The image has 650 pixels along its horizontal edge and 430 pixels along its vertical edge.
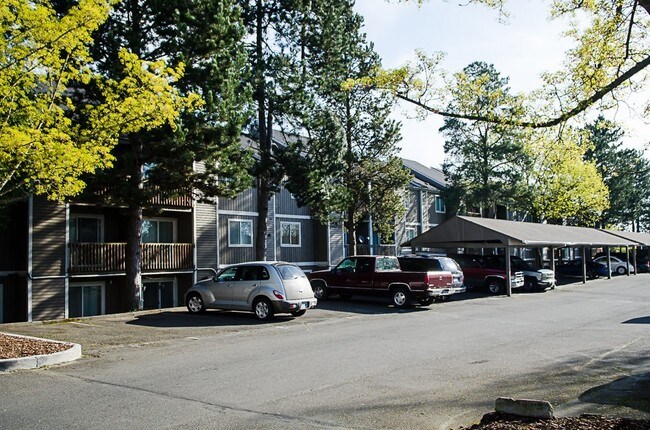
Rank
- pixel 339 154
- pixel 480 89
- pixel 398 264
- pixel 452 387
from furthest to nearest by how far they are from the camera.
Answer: pixel 339 154, pixel 398 264, pixel 480 89, pixel 452 387

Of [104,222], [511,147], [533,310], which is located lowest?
[533,310]

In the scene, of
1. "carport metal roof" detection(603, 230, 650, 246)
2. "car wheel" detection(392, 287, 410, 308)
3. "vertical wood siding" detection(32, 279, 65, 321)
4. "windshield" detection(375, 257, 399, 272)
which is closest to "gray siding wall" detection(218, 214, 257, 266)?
"vertical wood siding" detection(32, 279, 65, 321)

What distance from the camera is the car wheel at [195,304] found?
19.7m

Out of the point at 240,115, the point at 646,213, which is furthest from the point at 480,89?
the point at 646,213

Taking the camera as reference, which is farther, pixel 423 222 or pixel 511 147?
pixel 423 222

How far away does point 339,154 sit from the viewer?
27484 mm

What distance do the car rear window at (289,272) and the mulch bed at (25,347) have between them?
23.9 feet

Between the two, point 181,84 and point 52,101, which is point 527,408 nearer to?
point 52,101

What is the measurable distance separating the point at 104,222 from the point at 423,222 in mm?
28459

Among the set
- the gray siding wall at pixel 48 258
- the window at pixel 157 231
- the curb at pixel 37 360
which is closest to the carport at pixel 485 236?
the window at pixel 157 231

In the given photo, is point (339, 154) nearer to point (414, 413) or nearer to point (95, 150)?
point (95, 150)

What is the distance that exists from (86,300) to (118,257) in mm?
2291

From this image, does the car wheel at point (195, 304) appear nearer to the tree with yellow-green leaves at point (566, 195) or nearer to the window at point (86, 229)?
the window at point (86, 229)

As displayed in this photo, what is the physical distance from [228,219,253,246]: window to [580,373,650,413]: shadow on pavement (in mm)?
23268
